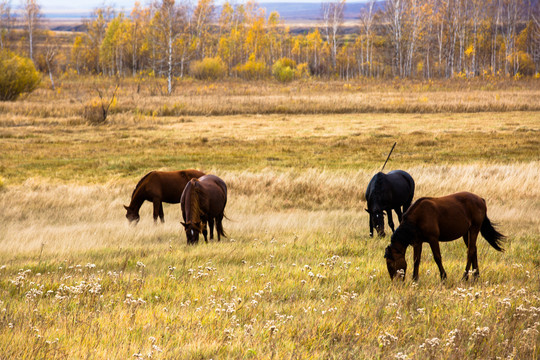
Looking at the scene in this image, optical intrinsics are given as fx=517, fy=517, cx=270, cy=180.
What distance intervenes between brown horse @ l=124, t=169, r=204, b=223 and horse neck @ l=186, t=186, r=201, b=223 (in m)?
2.27

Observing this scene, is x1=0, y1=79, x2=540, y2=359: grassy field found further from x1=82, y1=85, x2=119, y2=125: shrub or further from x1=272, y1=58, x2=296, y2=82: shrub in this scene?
x1=272, y1=58, x2=296, y2=82: shrub

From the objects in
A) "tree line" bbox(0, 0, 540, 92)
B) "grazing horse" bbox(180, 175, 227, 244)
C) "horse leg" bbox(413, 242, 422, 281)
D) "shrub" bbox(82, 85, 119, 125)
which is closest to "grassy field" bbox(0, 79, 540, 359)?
"horse leg" bbox(413, 242, 422, 281)

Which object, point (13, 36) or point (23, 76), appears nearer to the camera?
point (23, 76)

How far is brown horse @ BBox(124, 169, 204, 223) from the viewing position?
11148mm

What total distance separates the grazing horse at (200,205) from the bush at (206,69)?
75.6 meters

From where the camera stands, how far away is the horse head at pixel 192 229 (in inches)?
345

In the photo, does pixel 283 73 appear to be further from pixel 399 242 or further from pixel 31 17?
pixel 399 242

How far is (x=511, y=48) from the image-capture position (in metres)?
85.4

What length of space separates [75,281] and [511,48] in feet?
304

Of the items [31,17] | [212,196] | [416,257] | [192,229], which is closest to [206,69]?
[31,17]

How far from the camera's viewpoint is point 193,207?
29.2 ft

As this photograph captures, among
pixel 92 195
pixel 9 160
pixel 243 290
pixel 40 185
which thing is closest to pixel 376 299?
pixel 243 290

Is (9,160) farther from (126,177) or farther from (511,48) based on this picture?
(511,48)

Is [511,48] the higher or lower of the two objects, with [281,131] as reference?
higher
